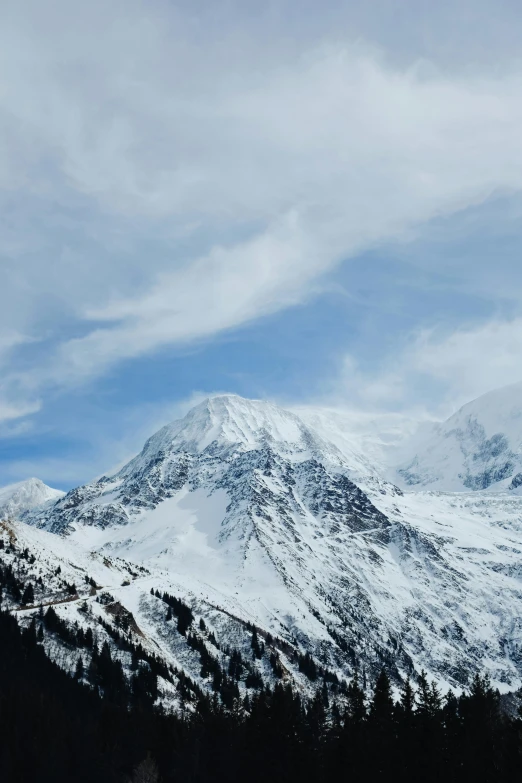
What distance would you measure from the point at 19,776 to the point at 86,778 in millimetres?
9376

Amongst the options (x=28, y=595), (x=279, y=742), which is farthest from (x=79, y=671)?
(x=279, y=742)

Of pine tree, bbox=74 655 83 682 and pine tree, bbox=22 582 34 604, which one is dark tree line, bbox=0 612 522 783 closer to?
pine tree, bbox=74 655 83 682

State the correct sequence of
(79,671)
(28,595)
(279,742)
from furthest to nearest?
(28,595), (79,671), (279,742)

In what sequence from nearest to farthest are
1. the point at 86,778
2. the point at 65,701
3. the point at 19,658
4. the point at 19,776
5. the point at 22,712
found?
the point at 19,776 < the point at 86,778 < the point at 22,712 < the point at 65,701 < the point at 19,658

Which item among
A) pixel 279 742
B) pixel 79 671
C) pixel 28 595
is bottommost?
pixel 279 742

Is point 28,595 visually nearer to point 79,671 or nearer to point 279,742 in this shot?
point 79,671

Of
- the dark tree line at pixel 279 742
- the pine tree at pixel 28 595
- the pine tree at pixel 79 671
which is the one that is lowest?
the dark tree line at pixel 279 742

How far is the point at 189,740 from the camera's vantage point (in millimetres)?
96438

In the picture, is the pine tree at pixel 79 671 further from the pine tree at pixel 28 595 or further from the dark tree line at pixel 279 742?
the pine tree at pixel 28 595

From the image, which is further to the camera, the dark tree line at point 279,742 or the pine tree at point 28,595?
the pine tree at point 28,595

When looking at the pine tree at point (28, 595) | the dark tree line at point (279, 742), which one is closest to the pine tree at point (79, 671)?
the dark tree line at point (279, 742)

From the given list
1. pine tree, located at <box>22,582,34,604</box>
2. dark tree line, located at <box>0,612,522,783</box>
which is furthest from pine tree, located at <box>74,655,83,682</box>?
pine tree, located at <box>22,582,34,604</box>

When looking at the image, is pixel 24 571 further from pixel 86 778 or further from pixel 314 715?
pixel 314 715

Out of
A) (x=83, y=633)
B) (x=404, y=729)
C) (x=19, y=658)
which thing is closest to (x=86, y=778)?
(x=404, y=729)
